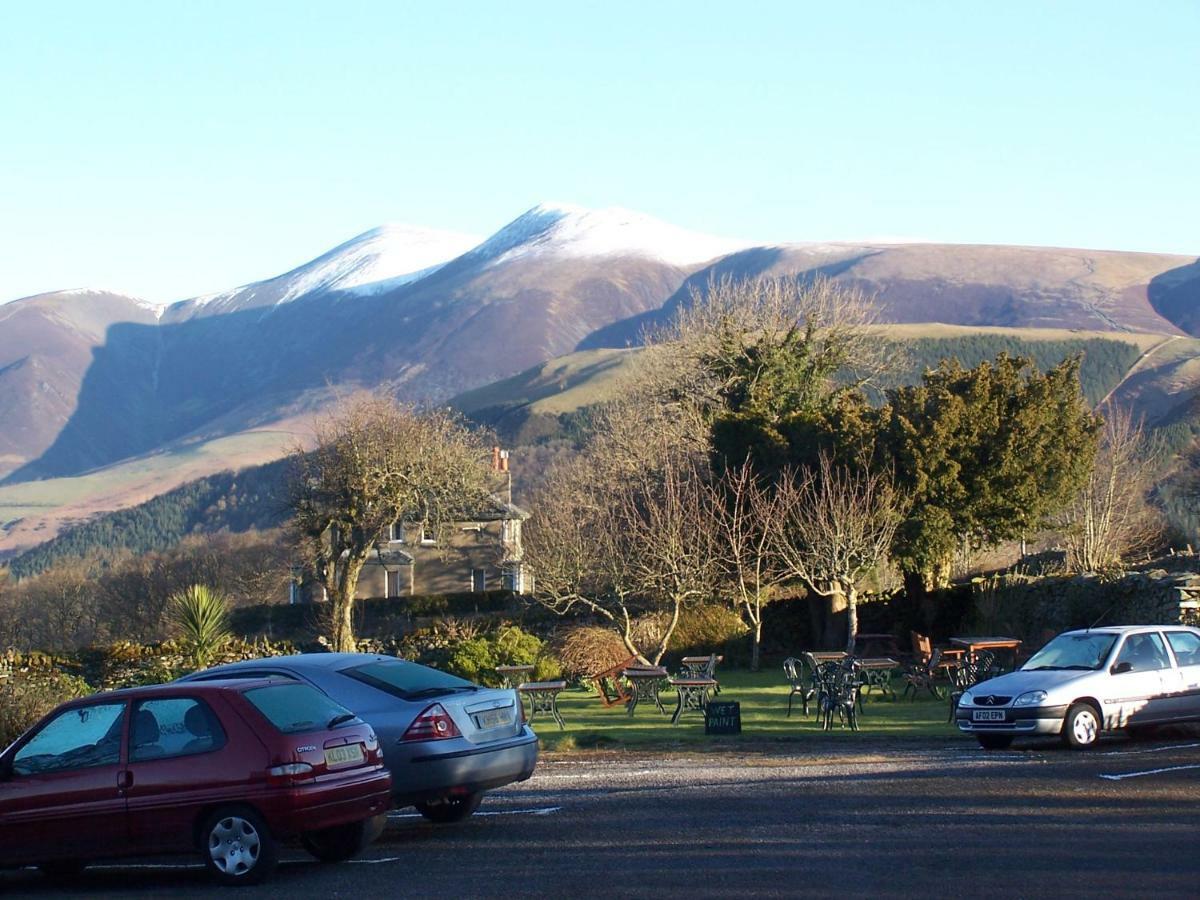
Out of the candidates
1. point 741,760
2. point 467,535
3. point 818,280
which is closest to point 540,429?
point 467,535

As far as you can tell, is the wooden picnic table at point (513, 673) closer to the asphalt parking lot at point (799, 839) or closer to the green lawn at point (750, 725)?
the green lawn at point (750, 725)

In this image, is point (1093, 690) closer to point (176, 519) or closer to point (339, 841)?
point (339, 841)

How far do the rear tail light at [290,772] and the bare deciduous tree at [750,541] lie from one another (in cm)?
2248

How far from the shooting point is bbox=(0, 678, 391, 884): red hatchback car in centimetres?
945

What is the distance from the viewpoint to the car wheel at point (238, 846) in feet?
30.9

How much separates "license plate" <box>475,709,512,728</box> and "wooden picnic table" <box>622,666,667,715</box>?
10328 mm

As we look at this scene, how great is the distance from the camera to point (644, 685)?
Answer: 2330cm

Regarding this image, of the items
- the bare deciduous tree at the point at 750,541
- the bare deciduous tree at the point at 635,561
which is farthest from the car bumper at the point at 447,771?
the bare deciduous tree at the point at 750,541

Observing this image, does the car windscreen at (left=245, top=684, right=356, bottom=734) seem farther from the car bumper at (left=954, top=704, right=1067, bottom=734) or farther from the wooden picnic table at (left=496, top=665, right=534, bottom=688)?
the wooden picnic table at (left=496, top=665, right=534, bottom=688)

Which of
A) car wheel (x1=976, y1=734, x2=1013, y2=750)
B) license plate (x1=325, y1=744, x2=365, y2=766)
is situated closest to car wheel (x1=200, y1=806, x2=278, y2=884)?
license plate (x1=325, y1=744, x2=365, y2=766)

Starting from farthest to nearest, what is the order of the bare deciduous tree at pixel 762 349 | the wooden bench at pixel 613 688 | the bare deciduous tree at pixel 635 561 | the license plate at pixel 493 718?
the bare deciduous tree at pixel 762 349 → the bare deciduous tree at pixel 635 561 → the wooden bench at pixel 613 688 → the license plate at pixel 493 718

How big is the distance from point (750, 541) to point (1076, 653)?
57.2ft

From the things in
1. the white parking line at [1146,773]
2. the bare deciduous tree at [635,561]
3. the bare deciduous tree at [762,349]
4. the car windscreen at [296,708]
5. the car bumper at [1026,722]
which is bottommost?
the white parking line at [1146,773]

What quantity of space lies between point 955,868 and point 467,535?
56.6 metres
